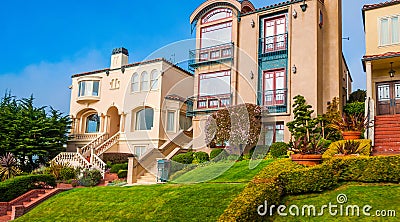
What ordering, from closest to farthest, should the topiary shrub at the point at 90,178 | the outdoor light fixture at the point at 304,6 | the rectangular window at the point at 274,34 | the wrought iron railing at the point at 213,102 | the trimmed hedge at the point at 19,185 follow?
the trimmed hedge at the point at 19,185, the topiary shrub at the point at 90,178, the outdoor light fixture at the point at 304,6, the rectangular window at the point at 274,34, the wrought iron railing at the point at 213,102

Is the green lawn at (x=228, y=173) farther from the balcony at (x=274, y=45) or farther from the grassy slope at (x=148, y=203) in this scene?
the balcony at (x=274, y=45)

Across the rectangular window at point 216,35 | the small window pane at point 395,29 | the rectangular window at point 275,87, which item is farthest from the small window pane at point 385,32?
the rectangular window at point 216,35

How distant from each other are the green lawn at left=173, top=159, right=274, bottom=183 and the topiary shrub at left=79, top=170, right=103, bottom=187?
6045 mm

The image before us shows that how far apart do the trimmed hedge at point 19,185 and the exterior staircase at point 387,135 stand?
14.3 meters

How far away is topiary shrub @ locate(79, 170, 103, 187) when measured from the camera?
20.7 m

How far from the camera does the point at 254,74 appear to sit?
23.5 meters

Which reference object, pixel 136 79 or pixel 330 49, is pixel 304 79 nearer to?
pixel 330 49

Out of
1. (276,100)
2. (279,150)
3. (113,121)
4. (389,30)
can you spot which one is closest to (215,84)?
(276,100)

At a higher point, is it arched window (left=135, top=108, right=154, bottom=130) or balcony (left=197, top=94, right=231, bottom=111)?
balcony (left=197, top=94, right=231, bottom=111)

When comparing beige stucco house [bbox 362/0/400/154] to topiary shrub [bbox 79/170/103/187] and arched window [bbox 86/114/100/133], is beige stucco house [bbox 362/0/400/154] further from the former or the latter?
arched window [bbox 86/114/100/133]

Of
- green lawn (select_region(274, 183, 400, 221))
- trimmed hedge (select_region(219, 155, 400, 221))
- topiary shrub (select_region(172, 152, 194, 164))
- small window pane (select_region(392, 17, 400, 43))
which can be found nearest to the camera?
green lawn (select_region(274, 183, 400, 221))

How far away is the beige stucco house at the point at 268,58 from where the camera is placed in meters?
21.9

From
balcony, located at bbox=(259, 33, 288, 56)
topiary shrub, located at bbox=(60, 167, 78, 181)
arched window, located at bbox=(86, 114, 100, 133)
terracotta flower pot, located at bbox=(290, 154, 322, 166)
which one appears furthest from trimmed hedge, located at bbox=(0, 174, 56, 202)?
arched window, located at bbox=(86, 114, 100, 133)

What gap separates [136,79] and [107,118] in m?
4.62
